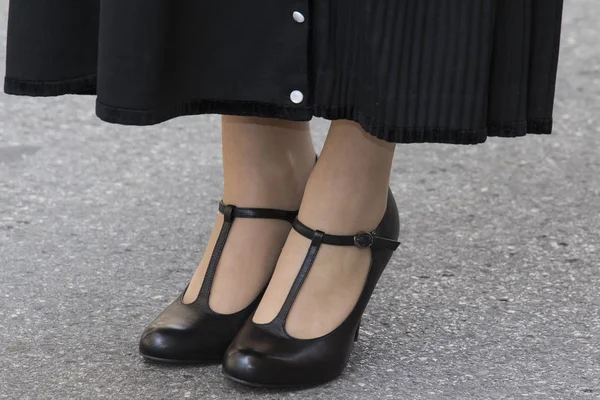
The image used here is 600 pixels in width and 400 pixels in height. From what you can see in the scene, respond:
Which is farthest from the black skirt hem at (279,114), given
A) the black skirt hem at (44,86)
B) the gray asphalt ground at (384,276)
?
the gray asphalt ground at (384,276)

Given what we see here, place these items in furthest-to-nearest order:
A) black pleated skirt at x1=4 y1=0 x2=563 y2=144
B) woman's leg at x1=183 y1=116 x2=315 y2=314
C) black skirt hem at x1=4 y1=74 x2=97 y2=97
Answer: woman's leg at x1=183 y1=116 x2=315 y2=314
black skirt hem at x1=4 y1=74 x2=97 y2=97
black pleated skirt at x1=4 y1=0 x2=563 y2=144

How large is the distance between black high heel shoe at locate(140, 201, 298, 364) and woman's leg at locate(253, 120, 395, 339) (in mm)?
62

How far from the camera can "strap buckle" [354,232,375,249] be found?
137 cm

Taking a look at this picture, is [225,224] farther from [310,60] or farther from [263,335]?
[310,60]

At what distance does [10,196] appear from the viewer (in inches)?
82.4

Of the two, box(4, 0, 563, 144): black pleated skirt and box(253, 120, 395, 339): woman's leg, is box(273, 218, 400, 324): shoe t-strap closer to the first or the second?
box(253, 120, 395, 339): woman's leg

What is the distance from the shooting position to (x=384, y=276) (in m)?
1.74

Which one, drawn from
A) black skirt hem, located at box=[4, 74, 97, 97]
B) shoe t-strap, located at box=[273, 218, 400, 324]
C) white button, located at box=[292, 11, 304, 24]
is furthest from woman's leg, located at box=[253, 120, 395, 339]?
black skirt hem, located at box=[4, 74, 97, 97]

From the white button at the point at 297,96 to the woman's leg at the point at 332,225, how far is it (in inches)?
3.7

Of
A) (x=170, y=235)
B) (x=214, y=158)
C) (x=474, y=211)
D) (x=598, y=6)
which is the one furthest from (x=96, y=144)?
(x=598, y=6)

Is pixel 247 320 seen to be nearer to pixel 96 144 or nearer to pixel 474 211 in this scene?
pixel 474 211

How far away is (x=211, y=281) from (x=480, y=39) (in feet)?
1.61

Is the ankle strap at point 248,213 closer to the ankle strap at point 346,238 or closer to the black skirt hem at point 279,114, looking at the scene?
the ankle strap at point 346,238

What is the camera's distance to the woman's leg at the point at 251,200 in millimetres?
1422
